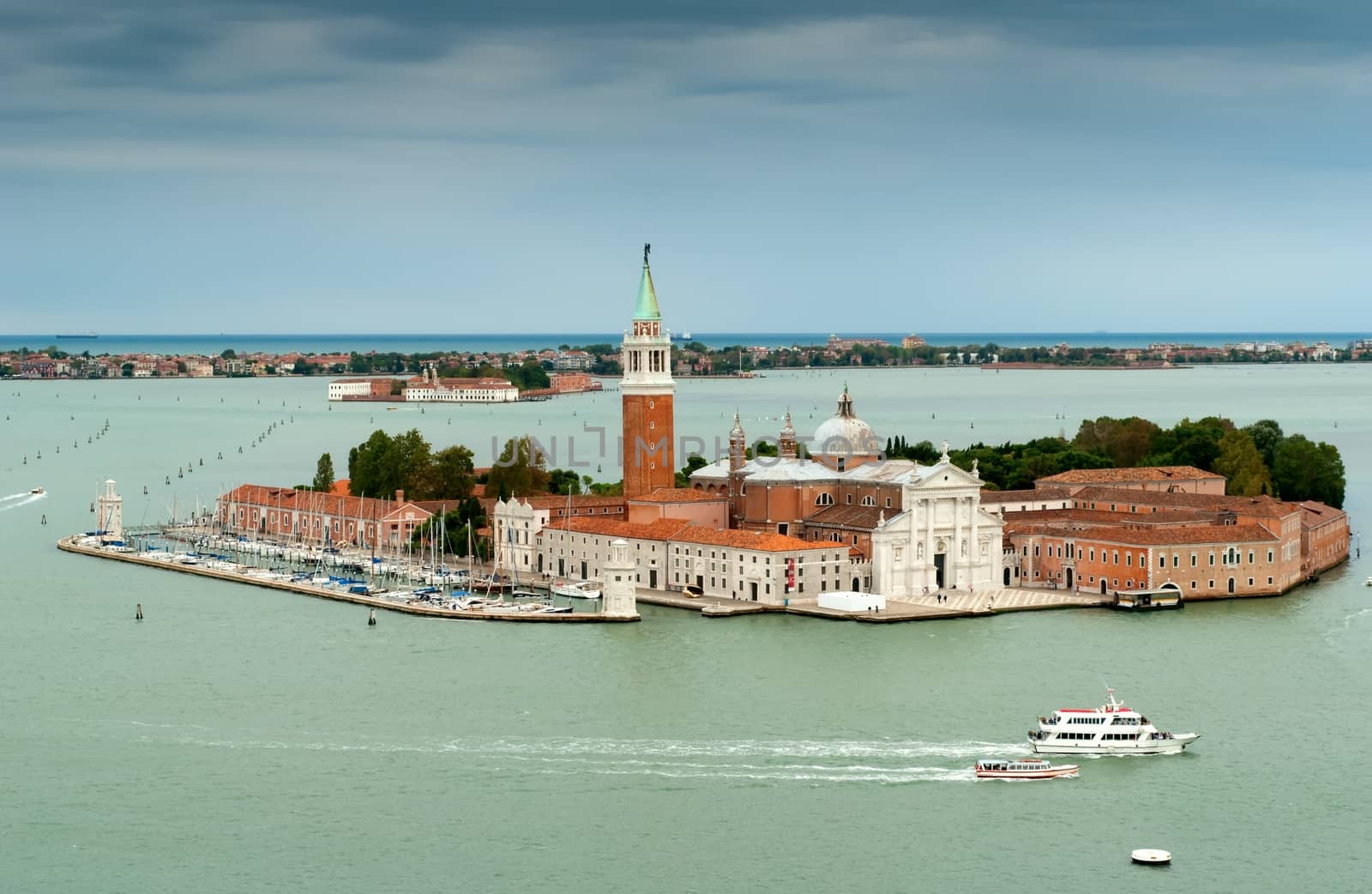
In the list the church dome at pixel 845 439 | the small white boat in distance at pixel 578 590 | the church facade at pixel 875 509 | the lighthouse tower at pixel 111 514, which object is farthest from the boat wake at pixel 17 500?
the church dome at pixel 845 439

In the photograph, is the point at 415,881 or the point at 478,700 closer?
the point at 415,881

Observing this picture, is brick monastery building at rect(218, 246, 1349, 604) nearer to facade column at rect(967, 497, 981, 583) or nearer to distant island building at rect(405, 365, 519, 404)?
facade column at rect(967, 497, 981, 583)

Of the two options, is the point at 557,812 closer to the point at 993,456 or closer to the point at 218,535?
the point at 218,535

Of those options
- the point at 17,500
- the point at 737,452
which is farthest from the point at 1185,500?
the point at 17,500

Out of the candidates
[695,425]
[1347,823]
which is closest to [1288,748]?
[1347,823]

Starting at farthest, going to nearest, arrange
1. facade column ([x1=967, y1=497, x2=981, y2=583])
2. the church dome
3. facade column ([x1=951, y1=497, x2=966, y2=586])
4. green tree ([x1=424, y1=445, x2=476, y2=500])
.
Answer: green tree ([x1=424, y1=445, x2=476, y2=500]) → the church dome → facade column ([x1=967, y1=497, x2=981, y2=583]) → facade column ([x1=951, y1=497, x2=966, y2=586])

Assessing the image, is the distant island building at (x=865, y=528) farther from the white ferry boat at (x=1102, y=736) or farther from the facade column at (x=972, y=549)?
the white ferry boat at (x=1102, y=736)

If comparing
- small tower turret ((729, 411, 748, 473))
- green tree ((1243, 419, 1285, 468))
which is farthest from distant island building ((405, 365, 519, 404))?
small tower turret ((729, 411, 748, 473))
